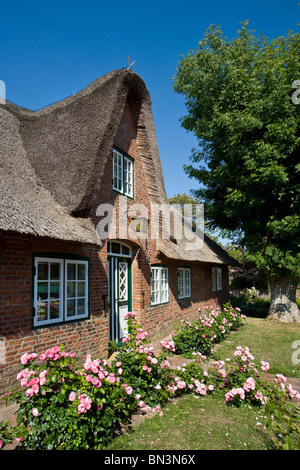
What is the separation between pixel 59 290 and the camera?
5.20m

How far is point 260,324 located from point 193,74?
39.5ft

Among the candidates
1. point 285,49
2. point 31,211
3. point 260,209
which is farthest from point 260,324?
point 285,49

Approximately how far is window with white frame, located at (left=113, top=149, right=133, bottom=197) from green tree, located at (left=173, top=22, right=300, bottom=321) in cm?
521

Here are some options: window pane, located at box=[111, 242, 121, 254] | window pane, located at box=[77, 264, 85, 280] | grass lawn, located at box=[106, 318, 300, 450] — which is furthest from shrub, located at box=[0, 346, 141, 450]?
window pane, located at box=[111, 242, 121, 254]

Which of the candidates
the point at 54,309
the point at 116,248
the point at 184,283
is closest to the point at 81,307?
the point at 54,309

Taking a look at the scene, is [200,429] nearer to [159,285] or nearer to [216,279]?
[159,285]

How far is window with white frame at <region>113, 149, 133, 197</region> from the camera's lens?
7.38 meters

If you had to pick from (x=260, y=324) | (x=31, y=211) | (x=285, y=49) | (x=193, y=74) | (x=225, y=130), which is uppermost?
(x=285, y=49)

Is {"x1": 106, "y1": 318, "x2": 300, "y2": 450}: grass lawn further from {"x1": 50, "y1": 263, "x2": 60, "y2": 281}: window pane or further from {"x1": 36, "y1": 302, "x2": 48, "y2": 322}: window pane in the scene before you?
{"x1": 50, "y1": 263, "x2": 60, "y2": 281}: window pane

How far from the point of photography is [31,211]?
4.52 m

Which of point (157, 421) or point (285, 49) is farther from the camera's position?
point (285, 49)

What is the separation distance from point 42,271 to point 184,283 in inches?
279
